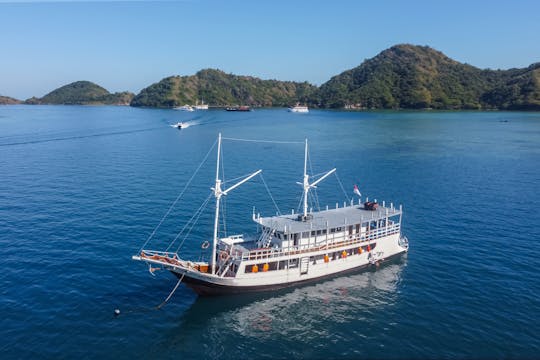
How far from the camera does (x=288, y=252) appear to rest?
147 feet

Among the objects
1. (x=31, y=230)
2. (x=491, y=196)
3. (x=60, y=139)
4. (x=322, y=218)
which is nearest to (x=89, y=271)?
(x=31, y=230)

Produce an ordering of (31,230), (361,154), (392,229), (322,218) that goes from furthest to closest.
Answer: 1. (361,154)
2. (31,230)
3. (392,229)
4. (322,218)

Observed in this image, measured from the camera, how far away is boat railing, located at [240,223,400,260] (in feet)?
143

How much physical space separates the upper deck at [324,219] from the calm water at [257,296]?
673cm

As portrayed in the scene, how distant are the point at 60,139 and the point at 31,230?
4180 inches

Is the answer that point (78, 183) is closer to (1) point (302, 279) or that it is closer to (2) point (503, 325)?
(1) point (302, 279)

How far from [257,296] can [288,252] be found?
19.7 feet

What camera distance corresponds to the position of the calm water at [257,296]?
112 ft

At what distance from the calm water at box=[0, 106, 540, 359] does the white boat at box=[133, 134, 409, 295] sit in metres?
1.70

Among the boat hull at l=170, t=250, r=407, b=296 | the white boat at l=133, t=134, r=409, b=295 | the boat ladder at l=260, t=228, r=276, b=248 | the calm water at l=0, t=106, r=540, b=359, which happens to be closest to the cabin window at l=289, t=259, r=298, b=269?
the white boat at l=133, t=134, r=409, b=295

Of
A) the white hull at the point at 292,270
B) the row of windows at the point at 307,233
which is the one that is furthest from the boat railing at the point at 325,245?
the row of windows at the point at 307,233

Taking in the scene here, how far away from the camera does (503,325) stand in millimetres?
36938

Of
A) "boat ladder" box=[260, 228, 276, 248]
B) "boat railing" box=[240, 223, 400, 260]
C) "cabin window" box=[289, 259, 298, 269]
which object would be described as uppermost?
"boat ladder" box=[260, 228, 276, 248]

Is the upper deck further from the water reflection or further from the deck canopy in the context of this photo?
the water reflection
